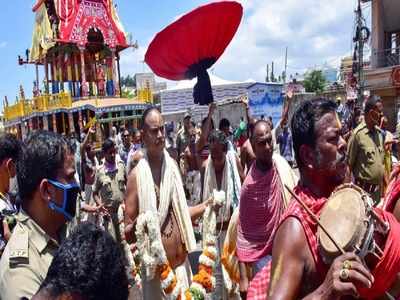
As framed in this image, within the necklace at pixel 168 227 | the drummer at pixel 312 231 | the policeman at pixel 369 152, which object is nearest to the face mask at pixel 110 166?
the necklace at pixel 168 227

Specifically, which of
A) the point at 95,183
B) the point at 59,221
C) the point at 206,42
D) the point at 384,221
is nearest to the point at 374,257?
the point at 384,221

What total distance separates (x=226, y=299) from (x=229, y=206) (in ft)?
3.11

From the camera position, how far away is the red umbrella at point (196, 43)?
4.10 metres

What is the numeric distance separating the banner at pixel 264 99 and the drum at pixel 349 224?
51.8 feet

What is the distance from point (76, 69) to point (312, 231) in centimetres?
A: 2793

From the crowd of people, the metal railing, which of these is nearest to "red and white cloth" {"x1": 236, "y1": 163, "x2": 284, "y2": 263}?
the crowd of people

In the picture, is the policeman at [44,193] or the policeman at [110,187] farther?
the policeman at [110,187]

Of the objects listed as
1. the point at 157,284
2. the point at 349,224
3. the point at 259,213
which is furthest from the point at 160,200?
the point at 349,224

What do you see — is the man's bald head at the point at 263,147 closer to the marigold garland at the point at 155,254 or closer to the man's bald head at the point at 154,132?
the man's bald head at the point at 154,132

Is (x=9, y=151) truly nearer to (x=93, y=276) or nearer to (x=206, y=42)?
(x=206, y=42)

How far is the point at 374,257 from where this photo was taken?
1.67 m

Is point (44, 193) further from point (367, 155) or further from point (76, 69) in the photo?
point (76, 69)

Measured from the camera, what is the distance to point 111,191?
6.48 m

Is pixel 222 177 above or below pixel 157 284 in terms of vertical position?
above
